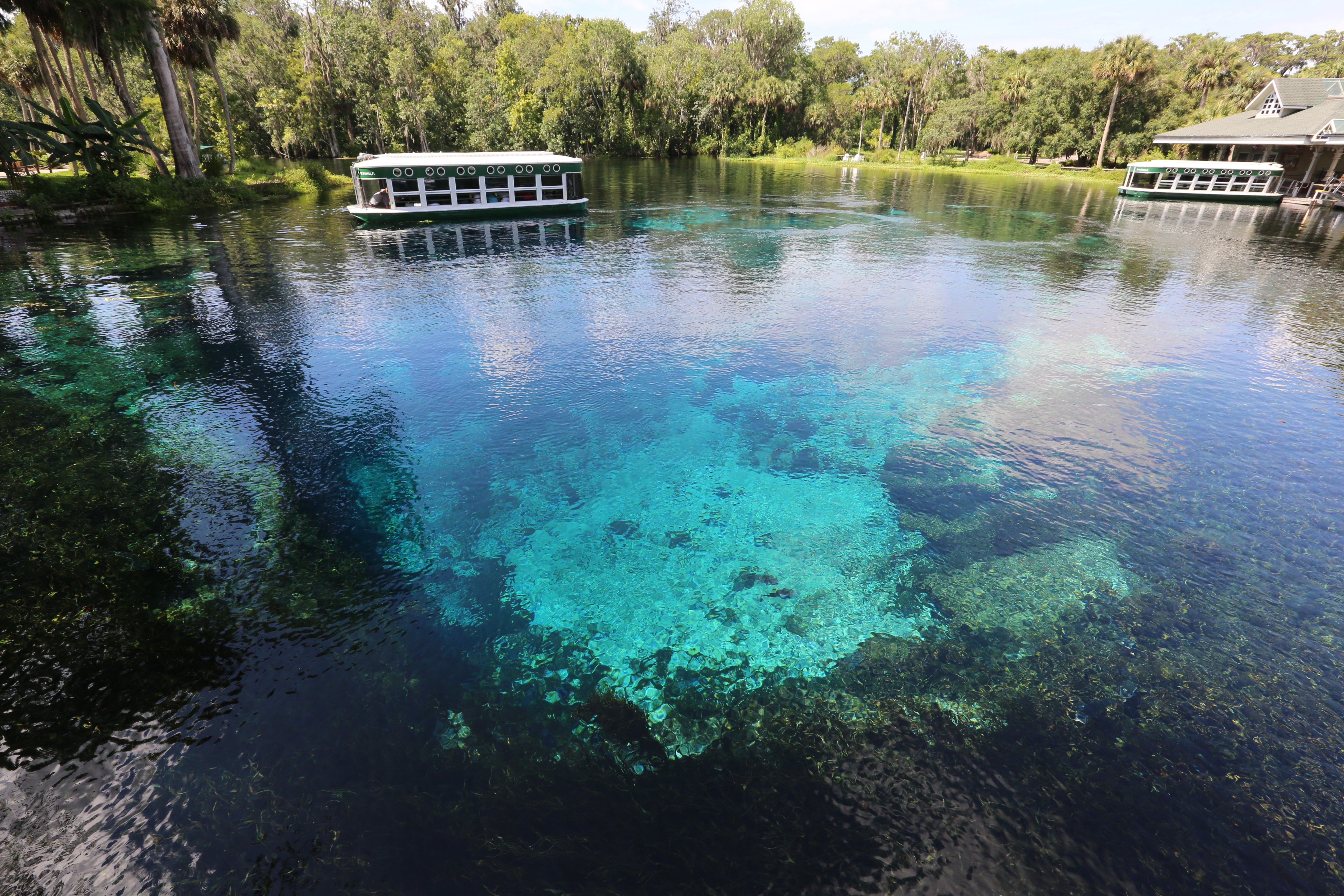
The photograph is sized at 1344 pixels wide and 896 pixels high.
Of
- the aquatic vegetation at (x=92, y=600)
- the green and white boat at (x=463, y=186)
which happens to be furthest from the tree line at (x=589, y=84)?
the aquatic vegetation at (x=92, y=600)

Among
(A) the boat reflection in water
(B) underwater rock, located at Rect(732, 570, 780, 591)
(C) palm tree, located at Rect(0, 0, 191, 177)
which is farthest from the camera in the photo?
(C) palm tree, located at Rect(0, 0, 191, 177)

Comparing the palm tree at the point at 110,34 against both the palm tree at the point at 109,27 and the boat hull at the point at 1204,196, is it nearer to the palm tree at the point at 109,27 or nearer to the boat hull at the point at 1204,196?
the palm tree at the point at 109,27

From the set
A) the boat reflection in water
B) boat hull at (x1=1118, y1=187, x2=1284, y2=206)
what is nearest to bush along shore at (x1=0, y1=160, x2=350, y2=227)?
the boat reflection in water

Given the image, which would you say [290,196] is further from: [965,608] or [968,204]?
[965,608]

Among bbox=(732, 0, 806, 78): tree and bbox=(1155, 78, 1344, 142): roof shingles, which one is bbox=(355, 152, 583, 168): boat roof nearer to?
bbox=(1155, 78, 1344, 142): roof shingles

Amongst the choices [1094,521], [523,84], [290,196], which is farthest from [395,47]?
[1094,521]

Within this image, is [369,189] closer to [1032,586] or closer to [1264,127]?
[1032,586]

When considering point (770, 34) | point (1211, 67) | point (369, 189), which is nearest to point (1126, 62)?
point (1211, 67)
